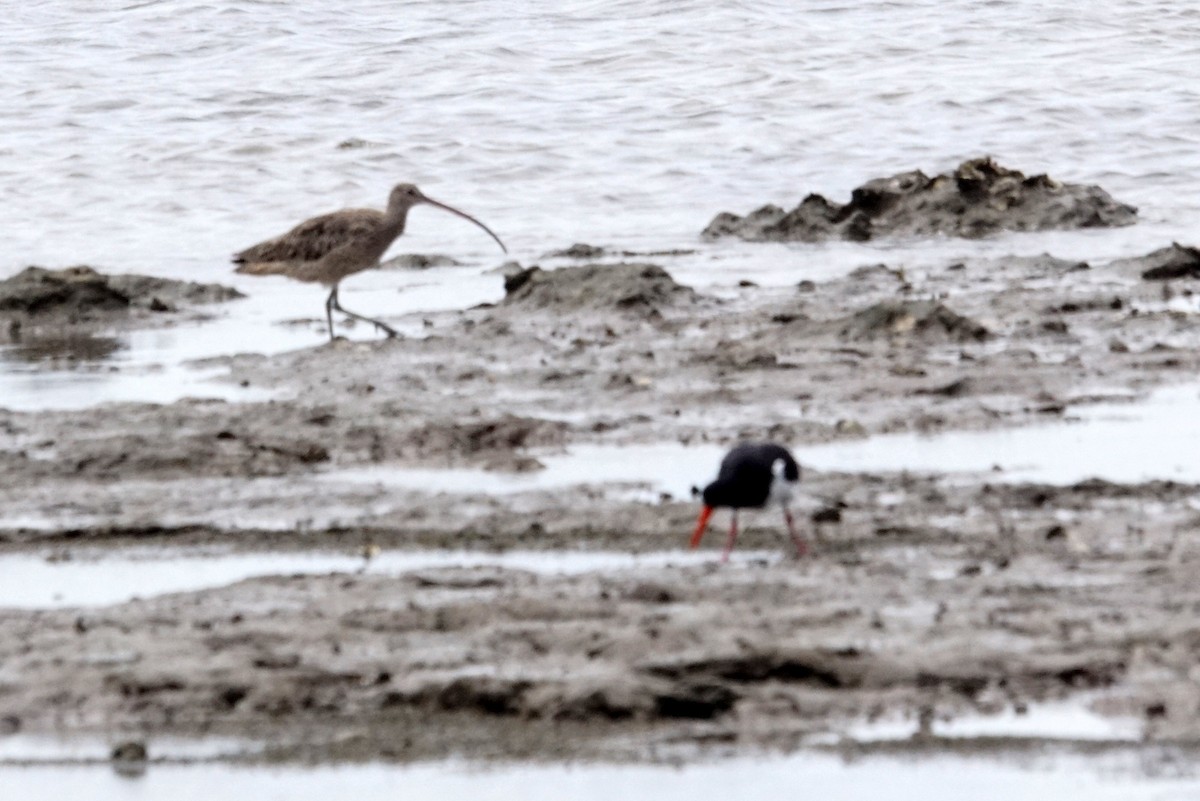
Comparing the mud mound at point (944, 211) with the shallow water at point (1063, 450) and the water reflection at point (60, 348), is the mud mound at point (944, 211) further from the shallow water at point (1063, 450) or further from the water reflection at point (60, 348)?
the shallow water at point (1063, 450)

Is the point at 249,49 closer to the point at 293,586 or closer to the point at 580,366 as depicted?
the point at 580,366

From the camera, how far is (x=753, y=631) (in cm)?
669

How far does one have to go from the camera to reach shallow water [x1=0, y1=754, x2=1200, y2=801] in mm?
5617

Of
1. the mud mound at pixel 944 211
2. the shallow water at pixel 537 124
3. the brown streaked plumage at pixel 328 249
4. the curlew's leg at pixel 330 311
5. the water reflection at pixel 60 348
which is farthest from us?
the shallow water at pixel 537 124

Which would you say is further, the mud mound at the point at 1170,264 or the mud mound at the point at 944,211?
the mud mound at the point at 944,211

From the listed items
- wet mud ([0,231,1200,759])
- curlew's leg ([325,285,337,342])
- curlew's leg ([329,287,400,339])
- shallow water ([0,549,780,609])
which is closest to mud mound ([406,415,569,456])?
wet mud ([0,231,1200,759])

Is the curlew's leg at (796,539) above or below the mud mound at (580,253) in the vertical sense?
above

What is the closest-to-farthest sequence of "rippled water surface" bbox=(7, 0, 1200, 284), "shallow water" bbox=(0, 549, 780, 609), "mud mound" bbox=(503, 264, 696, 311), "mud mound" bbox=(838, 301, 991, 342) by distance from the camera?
1. "shallow water" bbox=(0, 549, 780, 609)
2. "mud mound" bbox=(838, 301, 991, 342)
3. "mud mound" bbox=(503, 264, 696, 311)
4. "rippled water surface" bbox=(7, 0, 1200, 284)

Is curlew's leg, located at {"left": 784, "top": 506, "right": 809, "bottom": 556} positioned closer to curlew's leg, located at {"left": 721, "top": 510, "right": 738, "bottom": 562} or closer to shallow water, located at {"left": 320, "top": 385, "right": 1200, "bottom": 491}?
curlew's leg, located at {"left": 721, "top": 510, "right": 738, "bottom": 562}

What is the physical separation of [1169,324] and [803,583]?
5299mm

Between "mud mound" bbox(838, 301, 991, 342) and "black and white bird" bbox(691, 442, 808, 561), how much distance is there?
12.6 feet

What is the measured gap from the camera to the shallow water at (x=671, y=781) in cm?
562

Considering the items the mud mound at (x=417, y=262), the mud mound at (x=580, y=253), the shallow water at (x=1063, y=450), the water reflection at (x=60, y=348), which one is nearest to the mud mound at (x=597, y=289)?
the water reflection at (x=60, y=348)

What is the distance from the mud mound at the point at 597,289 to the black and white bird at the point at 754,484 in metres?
5.28
